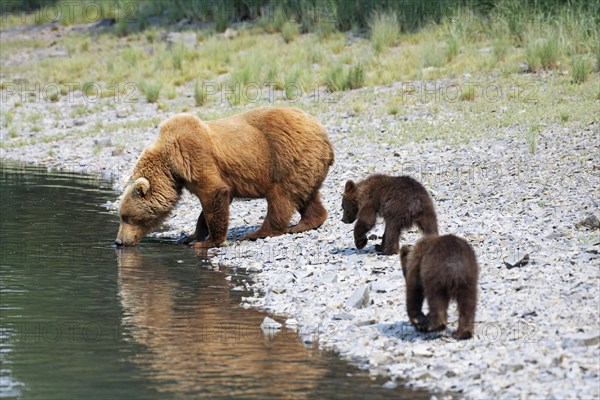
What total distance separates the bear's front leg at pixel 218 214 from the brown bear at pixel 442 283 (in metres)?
4.74

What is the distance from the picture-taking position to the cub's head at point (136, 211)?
13.2 meters

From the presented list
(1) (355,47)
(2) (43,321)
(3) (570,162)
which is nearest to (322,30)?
(1) (355,47)

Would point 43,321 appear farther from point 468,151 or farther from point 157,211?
point 468,151

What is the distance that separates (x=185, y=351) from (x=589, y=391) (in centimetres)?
335

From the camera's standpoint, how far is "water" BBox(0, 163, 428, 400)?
7.75 metres

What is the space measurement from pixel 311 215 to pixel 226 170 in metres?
1.29

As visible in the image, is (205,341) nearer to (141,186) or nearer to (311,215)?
(141,186)

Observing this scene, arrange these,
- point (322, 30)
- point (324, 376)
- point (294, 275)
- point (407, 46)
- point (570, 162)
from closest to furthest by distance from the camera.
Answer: point (324, 376), point (294, 275), point (570, 162), point (407, 46), point (322, 30)

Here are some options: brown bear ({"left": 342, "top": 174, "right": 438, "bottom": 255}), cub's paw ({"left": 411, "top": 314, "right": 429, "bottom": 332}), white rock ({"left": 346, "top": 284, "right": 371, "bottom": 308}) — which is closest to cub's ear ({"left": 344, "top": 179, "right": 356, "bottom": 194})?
brown bear ({"left": 342, "top": 174, "right": 438, "bottom": 255})

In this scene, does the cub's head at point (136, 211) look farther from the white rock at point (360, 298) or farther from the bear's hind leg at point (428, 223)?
the white rock at point (360, 298)

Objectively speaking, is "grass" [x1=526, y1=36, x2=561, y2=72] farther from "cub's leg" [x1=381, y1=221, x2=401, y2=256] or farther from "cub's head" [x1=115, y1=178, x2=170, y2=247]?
"cub's leg" [x1=381, y1=221, x2=401, y2=256]

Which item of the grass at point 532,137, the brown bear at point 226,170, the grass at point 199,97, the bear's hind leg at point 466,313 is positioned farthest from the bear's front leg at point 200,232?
the grass at point 199,97

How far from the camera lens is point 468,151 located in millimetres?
16609

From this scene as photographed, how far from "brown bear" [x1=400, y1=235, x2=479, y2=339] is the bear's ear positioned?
5319 mm
